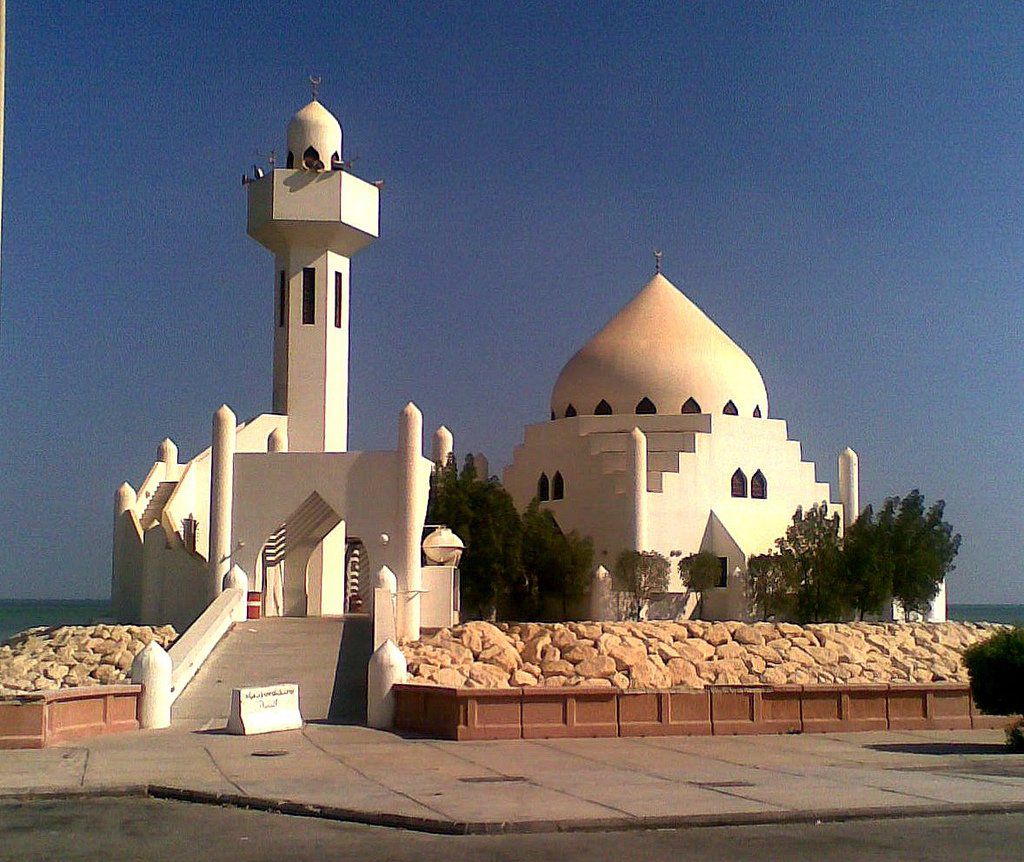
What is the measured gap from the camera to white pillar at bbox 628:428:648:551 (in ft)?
116

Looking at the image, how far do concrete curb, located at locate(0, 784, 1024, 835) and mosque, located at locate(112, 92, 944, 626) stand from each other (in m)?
13.2

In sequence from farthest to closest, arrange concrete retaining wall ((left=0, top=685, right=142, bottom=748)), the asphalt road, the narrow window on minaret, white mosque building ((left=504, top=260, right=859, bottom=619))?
white mosque building ((left=504, top=260, right=859, bottom=619)), the narrow window on minaret, concrete retaining wall ((left=0, top=685, right=142, bottom=748)), the asphalt road

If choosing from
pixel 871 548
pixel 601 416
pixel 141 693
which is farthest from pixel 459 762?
pixel 601 416

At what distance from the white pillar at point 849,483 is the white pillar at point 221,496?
20716mm

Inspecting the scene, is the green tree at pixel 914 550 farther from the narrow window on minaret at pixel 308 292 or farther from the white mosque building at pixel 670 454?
the narrow window on minaret at pixel 308 292

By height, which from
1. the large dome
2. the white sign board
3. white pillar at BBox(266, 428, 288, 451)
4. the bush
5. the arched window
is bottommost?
the white sign board

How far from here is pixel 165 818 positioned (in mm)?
10117

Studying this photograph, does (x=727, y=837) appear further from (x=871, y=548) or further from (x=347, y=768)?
(x=871, y=548)

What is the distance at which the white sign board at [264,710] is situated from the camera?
15703mm

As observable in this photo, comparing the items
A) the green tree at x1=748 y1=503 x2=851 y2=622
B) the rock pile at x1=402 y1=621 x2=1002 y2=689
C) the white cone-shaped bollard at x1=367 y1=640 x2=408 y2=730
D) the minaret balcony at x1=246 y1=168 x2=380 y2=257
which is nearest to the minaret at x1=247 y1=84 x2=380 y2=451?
the minaret balcony at x1=246 y1=168 x2=380 y2=257

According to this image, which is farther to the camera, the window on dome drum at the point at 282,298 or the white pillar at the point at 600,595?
the white pillar at the point at 600,595

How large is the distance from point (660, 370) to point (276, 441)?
13.8 metres

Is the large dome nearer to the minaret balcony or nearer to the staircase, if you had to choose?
the minaret balcony

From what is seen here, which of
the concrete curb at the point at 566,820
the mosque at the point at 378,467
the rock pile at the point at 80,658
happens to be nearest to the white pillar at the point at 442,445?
the mosque at the point at 378,467
